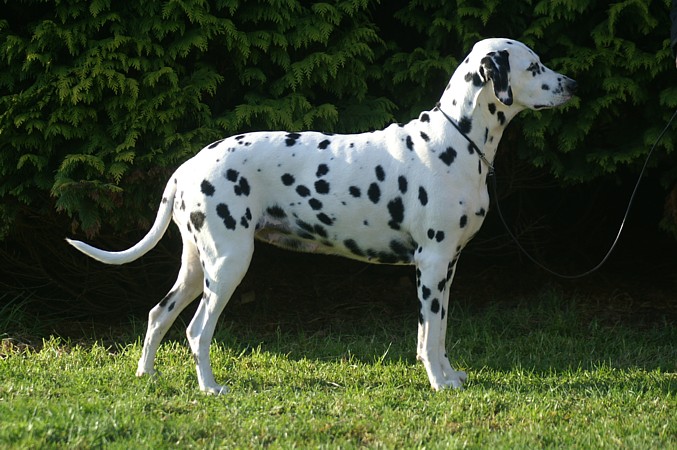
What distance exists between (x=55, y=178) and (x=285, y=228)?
193 centimetres

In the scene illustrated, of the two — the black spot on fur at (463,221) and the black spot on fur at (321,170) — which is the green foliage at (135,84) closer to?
the black spot on fur at (321,170)

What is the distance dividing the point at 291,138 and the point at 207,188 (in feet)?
2.08

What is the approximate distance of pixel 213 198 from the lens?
531cm

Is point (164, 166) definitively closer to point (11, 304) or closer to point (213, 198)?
point (213, 198)

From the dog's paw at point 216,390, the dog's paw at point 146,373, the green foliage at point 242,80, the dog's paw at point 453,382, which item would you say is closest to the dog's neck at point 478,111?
the green foliage at point 242,80

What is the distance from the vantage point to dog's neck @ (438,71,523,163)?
5449 millimetres

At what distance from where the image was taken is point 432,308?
17.7ft

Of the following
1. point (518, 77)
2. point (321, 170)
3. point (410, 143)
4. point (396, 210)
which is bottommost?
point (396, 210)

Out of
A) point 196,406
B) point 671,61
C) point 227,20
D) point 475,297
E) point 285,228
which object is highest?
point 227,20

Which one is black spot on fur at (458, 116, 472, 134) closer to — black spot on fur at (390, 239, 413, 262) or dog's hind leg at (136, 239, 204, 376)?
black spot on fur at (390, 239, 413, 262)

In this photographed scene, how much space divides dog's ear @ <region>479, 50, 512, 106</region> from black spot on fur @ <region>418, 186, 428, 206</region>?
28.4 inches

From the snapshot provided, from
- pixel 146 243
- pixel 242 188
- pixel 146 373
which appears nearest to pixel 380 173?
pixel 242 188

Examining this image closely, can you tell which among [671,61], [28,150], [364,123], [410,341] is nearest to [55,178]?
[28,150]

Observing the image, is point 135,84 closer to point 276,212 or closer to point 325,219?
point 276,212
